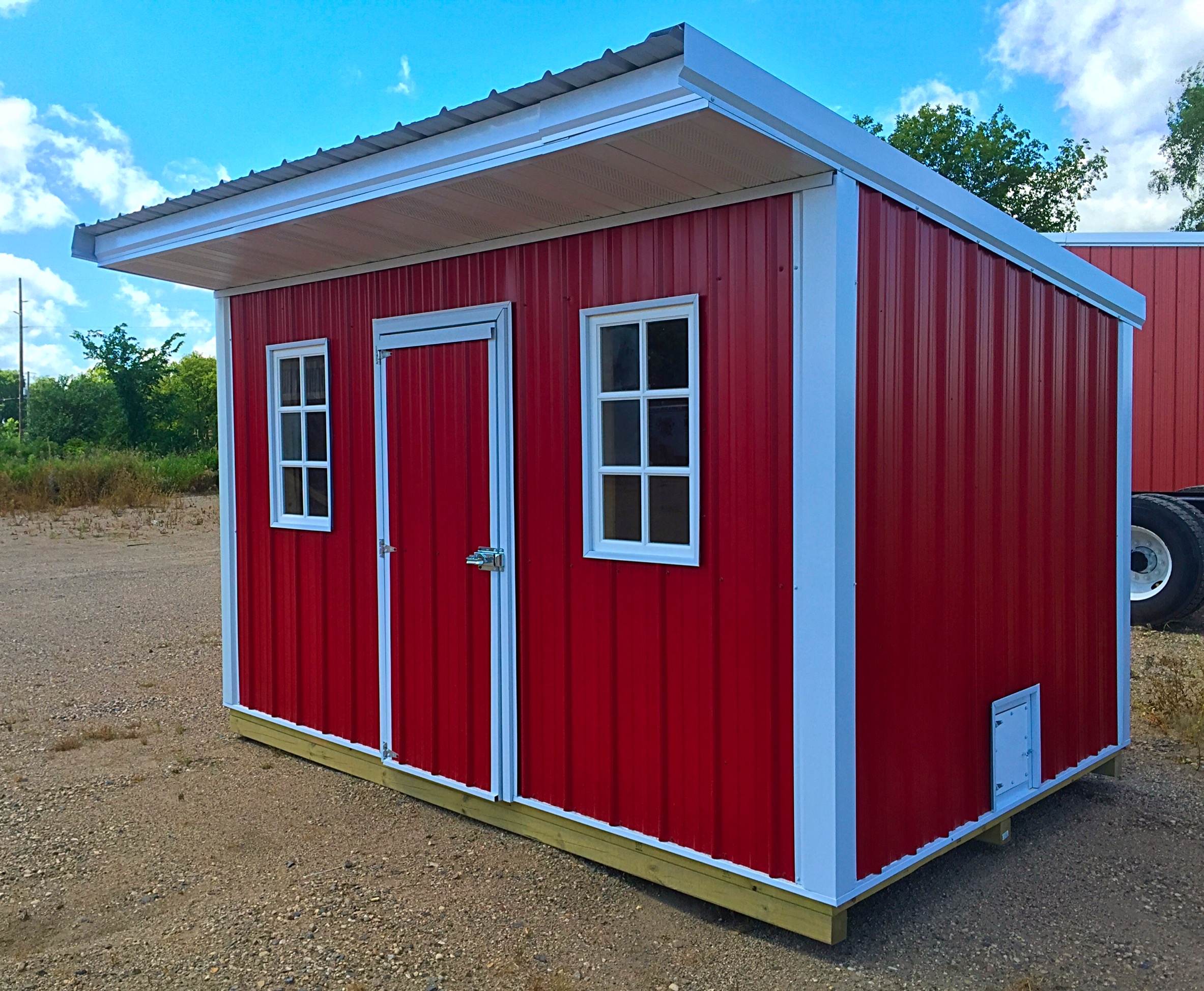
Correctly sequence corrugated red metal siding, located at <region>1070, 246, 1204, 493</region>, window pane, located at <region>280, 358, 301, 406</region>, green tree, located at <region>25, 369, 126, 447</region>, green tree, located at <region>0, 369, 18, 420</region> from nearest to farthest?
window pane, located at <region>280, 358, 301, 406</region>
corrugated red metal siding, located at <region>1070, 246, 1204, 493</region>
green tree, located at <region>25, 369, 126, 447</region>
green tree, located at <region>0, 369, 18, 420</region>

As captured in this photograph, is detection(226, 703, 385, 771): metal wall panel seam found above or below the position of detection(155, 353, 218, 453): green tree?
below

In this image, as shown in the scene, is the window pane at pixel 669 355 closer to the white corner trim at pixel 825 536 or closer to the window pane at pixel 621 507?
the window pane at pixel 621 507

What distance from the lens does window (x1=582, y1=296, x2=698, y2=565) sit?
3.71 meters

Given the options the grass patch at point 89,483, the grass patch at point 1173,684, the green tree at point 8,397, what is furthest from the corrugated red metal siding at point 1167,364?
the green tree at point 8,397

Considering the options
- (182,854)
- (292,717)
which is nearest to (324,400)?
(292,717)

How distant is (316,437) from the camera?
5375 millimetres

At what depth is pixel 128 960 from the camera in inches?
135

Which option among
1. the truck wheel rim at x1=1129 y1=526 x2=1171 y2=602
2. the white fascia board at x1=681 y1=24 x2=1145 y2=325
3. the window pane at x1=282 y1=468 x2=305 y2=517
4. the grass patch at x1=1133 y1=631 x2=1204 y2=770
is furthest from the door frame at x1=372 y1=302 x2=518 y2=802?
the truck wheel rim at x1=1129 y1=526 x2=1171 y2=602

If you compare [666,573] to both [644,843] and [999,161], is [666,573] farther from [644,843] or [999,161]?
[999,161]

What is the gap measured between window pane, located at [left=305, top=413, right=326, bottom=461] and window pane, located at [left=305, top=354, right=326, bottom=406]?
7 cm

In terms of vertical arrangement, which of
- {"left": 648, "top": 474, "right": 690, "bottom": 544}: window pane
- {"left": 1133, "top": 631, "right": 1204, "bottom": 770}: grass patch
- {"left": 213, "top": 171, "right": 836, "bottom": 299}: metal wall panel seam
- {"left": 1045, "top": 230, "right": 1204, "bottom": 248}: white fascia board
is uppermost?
{"left": 1045, "top": 230, "right": 1204, "bottom": 248}: white fascia board

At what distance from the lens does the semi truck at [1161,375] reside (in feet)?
29.0

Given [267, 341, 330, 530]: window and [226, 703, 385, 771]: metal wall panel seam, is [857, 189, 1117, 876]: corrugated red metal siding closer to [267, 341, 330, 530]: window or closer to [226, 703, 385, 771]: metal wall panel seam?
[226, 703, 385, 771]: metal wall panel seam

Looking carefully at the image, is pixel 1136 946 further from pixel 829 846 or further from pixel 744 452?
pixel 744 452
